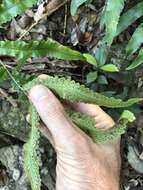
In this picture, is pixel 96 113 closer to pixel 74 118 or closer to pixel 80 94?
pixel 74 118

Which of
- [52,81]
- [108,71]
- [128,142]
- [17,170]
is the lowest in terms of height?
[17,170]

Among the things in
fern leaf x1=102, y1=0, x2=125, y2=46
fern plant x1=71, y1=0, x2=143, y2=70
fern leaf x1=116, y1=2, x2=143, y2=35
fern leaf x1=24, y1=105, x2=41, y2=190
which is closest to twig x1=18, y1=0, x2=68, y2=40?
fern plant x1=71, y1=0, x2=143, y2=70

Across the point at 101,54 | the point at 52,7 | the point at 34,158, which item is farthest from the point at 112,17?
the point at 34,158

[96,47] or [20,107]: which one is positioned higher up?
[96,47]

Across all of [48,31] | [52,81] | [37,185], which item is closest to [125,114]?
[52,81]

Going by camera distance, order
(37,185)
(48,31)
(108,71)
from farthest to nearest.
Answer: (48,31) → (108,71) → (37,185)

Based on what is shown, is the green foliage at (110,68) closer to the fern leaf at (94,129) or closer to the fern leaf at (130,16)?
the fern leaf at (130,16)

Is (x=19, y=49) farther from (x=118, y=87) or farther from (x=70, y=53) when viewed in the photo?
(x=118, y=87)
